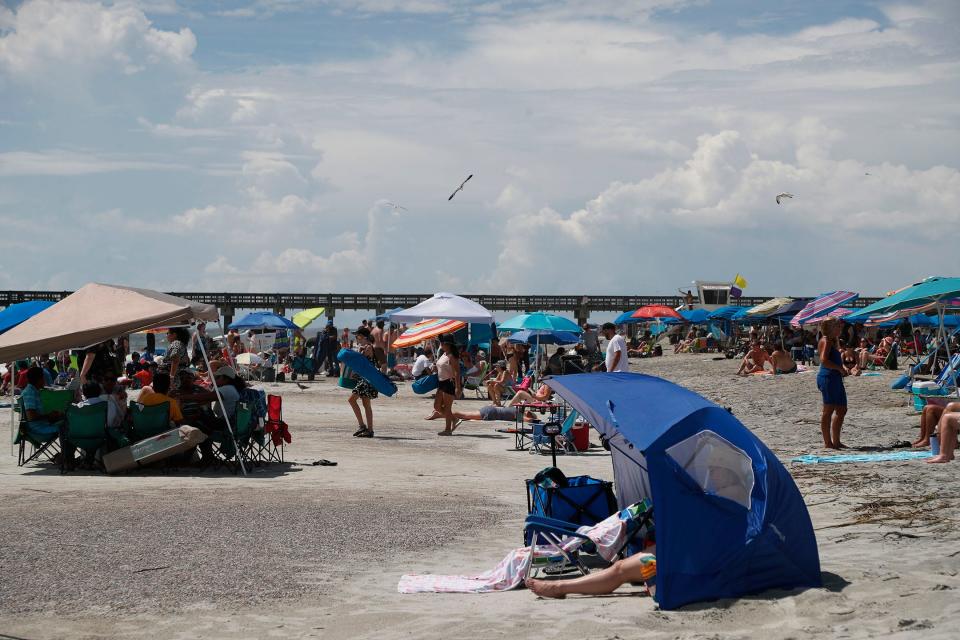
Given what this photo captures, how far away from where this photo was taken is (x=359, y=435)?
14.3m

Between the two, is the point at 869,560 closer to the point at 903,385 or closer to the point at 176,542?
the point at 176,542

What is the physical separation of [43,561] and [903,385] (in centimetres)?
1619

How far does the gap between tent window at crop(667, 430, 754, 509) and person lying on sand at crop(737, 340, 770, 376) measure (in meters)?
21.3

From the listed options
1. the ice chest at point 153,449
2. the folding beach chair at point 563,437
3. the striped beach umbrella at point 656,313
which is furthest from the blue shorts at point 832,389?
the striped beach umbrella at point 656,313

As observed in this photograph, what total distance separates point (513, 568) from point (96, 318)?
578 cm

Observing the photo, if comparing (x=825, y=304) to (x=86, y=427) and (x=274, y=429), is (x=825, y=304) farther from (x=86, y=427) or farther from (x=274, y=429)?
(x=86, y=427)

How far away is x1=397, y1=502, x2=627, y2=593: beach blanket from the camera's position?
605cm

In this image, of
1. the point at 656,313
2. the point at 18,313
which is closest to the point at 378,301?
the point at 656,313

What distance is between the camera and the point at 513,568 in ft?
20.2

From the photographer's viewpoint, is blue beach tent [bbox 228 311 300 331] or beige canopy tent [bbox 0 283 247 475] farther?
blue beach tent [bbox 228 311 300 331]

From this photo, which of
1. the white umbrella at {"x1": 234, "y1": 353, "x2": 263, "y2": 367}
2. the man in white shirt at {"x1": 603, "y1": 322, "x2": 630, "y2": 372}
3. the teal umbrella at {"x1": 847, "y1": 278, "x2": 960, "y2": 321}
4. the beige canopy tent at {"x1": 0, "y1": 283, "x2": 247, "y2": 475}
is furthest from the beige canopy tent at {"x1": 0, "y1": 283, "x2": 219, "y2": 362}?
the white umbrella at {"x1": 234, "y1": 353, "x2": 263, "y2": 367}

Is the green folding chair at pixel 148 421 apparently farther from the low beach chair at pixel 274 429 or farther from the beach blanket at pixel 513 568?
the beach blanket at pixel 513 568

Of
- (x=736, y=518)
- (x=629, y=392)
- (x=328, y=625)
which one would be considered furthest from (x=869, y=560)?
(x=328, y=625)

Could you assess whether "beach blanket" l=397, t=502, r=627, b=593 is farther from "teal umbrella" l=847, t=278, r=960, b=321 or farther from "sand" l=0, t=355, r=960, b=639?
"teal umbrella" l=847, t=278, r=960, b=321
